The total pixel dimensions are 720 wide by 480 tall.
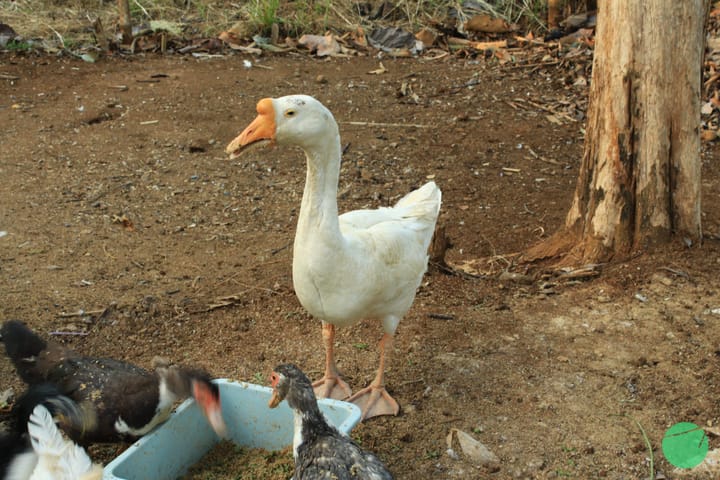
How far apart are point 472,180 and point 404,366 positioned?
2859mm

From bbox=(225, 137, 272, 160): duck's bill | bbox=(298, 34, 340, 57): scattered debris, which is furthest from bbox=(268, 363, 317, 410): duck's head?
bbox=(298, 34, 340, 57): scattered debris

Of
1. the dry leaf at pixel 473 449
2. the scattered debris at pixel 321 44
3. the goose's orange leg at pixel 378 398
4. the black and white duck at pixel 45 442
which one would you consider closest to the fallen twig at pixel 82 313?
the black and white duck at pixel 45 442

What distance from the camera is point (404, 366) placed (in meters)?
4.45

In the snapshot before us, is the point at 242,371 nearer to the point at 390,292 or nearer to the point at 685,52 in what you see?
the point at 390,292

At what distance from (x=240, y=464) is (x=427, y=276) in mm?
2015

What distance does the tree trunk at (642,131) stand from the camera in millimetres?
4855

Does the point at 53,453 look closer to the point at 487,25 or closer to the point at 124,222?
the point at 124,222

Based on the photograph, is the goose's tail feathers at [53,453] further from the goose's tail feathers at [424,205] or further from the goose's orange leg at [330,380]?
the goose's tail feathers at [424,205]

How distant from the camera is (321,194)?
3758mm

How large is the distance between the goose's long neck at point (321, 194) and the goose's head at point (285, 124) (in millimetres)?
96

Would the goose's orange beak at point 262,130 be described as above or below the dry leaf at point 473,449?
above

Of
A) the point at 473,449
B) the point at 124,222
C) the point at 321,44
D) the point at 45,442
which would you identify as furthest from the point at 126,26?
the point at 473,449

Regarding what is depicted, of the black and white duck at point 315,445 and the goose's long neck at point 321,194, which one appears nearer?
the black and white duck at point 315,445

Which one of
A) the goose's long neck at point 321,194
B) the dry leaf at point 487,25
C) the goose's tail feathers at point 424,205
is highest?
the goose's long neck at point 321,194
